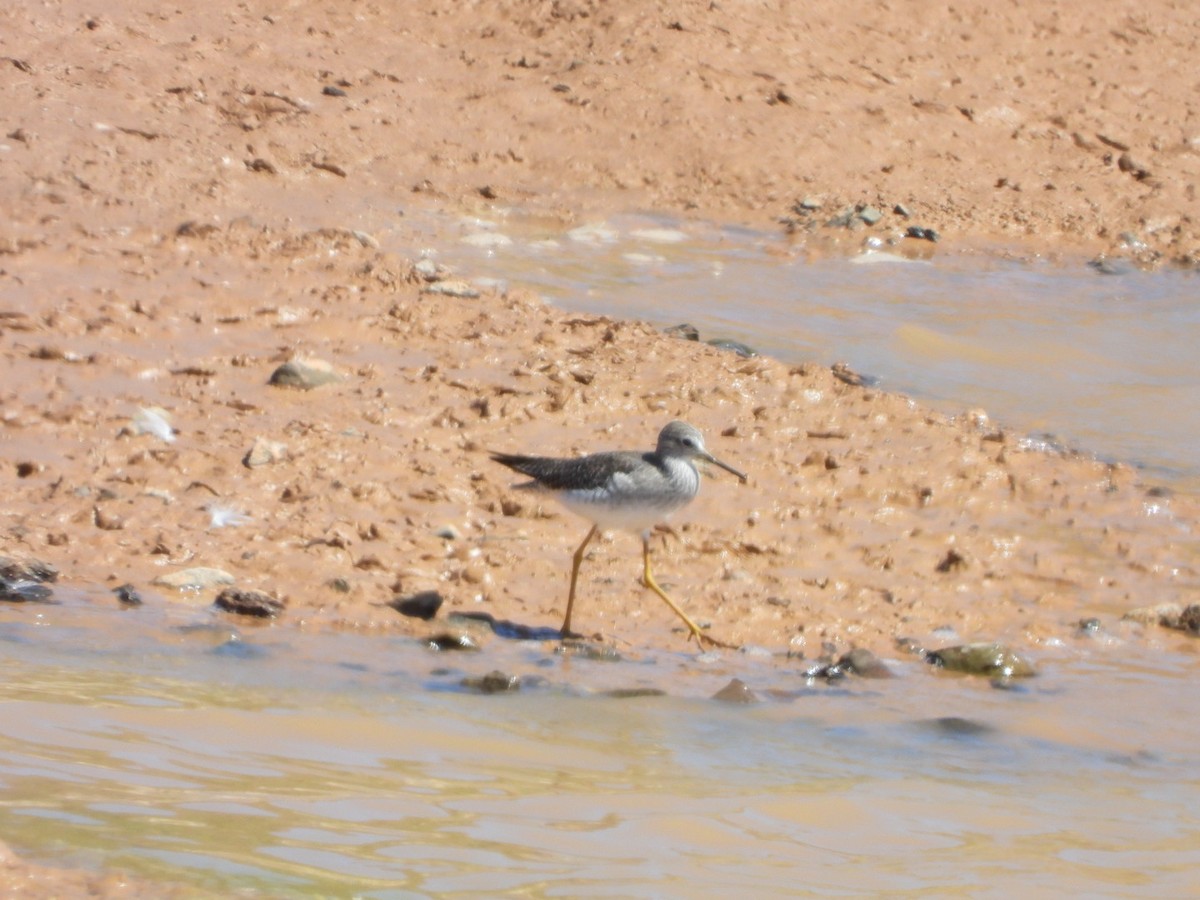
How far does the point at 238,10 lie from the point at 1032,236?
7342 millimetres

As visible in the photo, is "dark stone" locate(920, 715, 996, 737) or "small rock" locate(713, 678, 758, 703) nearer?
"dark stone" locate(920, 715, 996, 737)

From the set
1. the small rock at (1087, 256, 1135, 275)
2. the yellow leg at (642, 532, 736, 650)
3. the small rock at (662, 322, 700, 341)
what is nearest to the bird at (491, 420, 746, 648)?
the yellow leg at (642, 532, 736, 650)

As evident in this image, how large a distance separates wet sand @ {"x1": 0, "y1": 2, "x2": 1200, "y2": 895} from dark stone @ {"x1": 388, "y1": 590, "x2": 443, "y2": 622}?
3.6 inches

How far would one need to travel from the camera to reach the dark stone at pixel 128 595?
661 centimetres

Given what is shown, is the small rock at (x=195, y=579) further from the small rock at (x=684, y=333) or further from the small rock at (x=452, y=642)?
the small rock at (x=684, y=333)

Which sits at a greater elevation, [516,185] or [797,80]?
[797,80]

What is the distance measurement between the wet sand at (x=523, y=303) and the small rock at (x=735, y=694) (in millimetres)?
704

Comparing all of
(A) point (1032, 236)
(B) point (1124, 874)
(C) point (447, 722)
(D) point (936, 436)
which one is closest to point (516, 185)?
(A) point (1032, 236)

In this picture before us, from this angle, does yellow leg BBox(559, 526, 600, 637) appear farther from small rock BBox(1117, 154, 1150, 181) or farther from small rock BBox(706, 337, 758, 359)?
small rock BBox(1117, 154, 1150, 181)

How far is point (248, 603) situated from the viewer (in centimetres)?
663

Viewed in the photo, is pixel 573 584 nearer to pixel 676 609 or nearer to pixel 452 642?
pixel 676 609

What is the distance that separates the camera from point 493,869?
4.20m

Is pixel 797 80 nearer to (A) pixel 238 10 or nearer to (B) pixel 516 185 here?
(B) pixel 516 185

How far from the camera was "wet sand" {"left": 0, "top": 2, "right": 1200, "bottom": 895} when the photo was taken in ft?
24.5
